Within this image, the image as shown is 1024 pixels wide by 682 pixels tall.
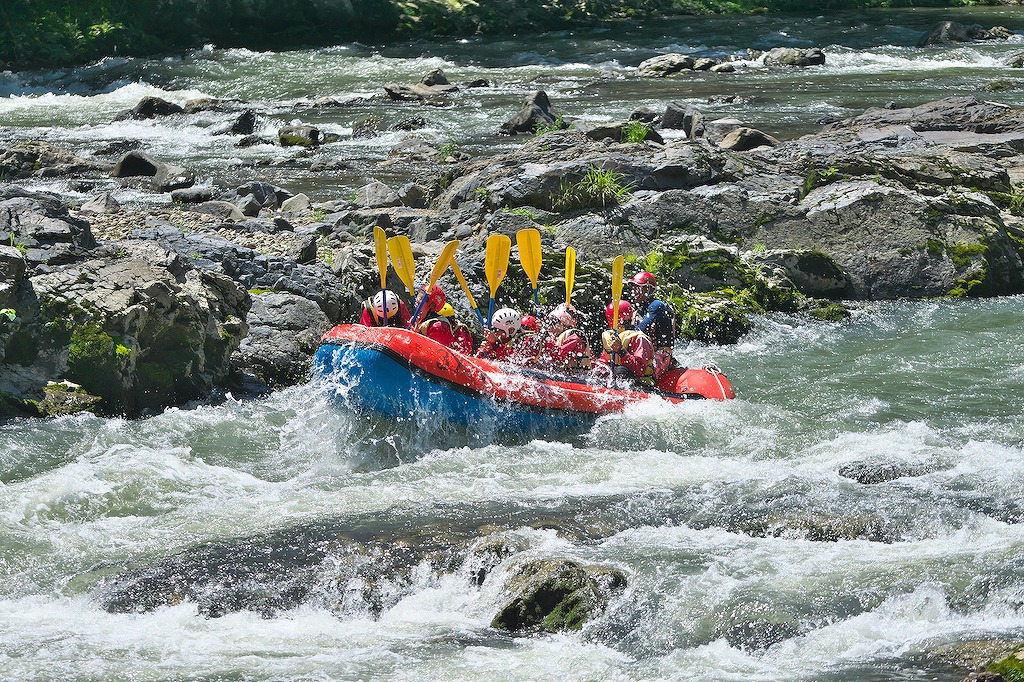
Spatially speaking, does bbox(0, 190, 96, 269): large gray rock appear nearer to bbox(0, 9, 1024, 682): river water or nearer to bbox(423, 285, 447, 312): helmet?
bbox(0, 9, 1024, 682): river water

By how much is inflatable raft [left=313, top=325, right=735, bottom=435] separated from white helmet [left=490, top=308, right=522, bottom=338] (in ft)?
A: 1.31

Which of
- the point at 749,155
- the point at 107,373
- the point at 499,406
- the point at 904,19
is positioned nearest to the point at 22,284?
the point at 107,373

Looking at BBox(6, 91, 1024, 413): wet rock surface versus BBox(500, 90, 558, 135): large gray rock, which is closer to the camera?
BBox(6, 91, 1024, 413): wet rock surface

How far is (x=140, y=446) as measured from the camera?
862 cm

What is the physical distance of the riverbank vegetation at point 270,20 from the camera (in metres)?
31.9

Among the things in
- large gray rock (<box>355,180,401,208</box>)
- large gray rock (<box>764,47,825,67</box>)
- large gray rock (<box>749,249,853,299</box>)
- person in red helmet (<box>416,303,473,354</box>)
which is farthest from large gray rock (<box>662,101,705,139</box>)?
person in red helmet (<box>416,303,473,354</box>)

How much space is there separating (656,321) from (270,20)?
28.6 m

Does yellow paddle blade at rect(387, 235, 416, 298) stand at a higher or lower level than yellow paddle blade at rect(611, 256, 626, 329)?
higher

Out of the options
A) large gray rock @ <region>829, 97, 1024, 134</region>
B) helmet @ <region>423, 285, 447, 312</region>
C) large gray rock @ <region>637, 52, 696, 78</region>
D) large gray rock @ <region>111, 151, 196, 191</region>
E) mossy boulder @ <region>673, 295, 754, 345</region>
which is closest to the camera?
helmet @ <region>423, 285, 447, 312</region>

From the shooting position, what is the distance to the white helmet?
9.38 m

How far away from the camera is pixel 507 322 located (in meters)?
9.39

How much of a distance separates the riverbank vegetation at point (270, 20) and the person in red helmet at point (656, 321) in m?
25.6

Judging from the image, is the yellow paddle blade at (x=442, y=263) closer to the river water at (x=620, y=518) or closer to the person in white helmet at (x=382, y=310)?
the person in white helmet at (x=382, y=310)

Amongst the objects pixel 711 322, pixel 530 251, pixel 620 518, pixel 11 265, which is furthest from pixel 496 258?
pixel 11 265
